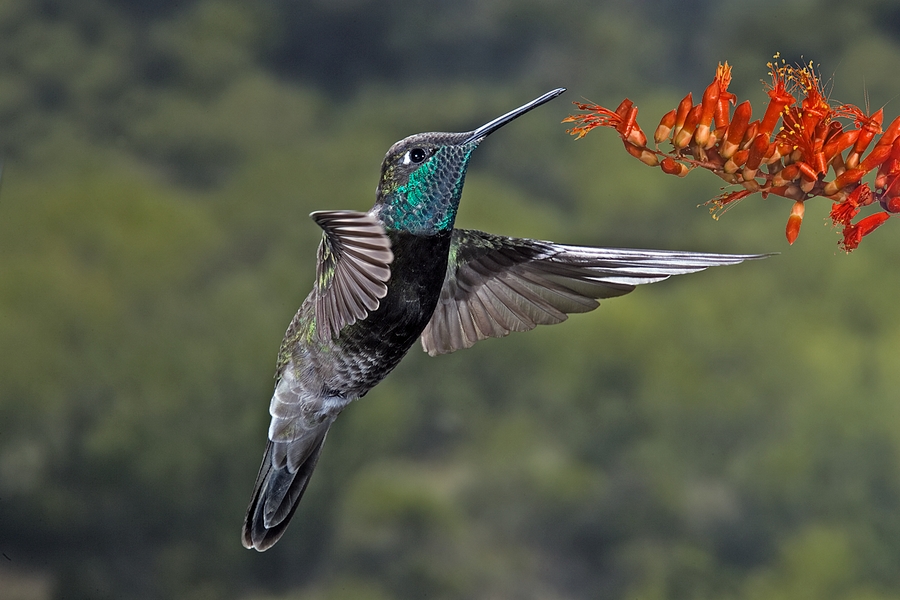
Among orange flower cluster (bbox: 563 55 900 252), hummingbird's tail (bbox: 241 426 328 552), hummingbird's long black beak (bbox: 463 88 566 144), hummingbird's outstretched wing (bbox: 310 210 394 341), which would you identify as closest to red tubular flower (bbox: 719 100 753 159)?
orange flower cluster (bbox: 563 55 900 252)

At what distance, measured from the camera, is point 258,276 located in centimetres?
181

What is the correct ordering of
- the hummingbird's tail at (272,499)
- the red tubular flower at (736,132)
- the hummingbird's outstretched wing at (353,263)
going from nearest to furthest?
the hummingbird's outstretched wing at (353,263) → the red tubular flower at (736,132) → the hummingbird's tail at (272,499)

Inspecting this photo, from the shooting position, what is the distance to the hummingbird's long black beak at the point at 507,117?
52 cm

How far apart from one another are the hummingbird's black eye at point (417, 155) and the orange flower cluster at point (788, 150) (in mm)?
136

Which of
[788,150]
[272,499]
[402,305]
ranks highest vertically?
[788,150]

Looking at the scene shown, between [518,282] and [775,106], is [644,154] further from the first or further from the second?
[518,282]

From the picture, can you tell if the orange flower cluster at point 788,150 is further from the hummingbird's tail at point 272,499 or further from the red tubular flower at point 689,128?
the hummingbird's tail at point 272,499

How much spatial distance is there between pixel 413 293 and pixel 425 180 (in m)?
0.10

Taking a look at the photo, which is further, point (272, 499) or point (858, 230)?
point (272, 499)

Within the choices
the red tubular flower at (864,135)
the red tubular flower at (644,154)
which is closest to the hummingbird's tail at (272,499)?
the red tubular flower at (644,154)

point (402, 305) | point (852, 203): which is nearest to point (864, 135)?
point (852, 203)

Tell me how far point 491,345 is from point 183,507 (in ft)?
2.36

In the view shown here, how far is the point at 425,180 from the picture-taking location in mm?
626

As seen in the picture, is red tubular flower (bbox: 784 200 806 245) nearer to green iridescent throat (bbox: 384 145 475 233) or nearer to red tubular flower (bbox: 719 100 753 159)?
red tubular flower (bbox: 719 100 753 159)
